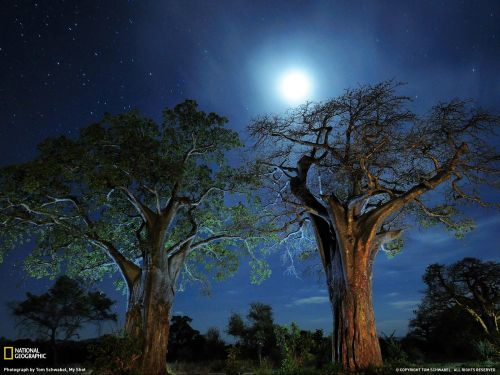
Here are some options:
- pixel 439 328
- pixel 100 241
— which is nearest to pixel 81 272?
pixel 100 241

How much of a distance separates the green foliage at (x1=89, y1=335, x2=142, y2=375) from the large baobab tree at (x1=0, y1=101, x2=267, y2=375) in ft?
4.46

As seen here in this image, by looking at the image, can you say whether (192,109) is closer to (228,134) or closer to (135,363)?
(228,134)

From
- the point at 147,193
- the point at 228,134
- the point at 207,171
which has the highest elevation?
the point at 228,134

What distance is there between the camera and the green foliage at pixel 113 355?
10.4 metres

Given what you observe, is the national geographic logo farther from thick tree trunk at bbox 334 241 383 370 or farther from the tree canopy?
the tree canopy

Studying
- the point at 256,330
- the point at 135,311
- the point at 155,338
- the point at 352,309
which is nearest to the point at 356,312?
the point at 352,309

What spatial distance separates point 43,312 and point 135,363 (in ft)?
61.6

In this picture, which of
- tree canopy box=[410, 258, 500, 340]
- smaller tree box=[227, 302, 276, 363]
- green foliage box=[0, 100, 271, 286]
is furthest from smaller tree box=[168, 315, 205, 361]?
tree canopy box=[410, 258, 500, 340]

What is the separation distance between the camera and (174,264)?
1521 centimetres

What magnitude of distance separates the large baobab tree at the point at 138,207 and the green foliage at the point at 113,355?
1361mm

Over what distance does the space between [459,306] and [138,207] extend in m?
22.6

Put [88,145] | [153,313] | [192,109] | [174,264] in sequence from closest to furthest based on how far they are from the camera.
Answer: [153,313] → [88,145] → [174,264] → [192,109]

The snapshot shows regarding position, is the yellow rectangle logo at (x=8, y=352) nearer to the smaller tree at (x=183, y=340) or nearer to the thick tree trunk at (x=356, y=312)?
the smaller tree at (x=183, y=340)

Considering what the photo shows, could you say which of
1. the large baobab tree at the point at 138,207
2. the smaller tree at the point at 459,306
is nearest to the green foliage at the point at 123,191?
the large baobab tree at the point at 138,207
